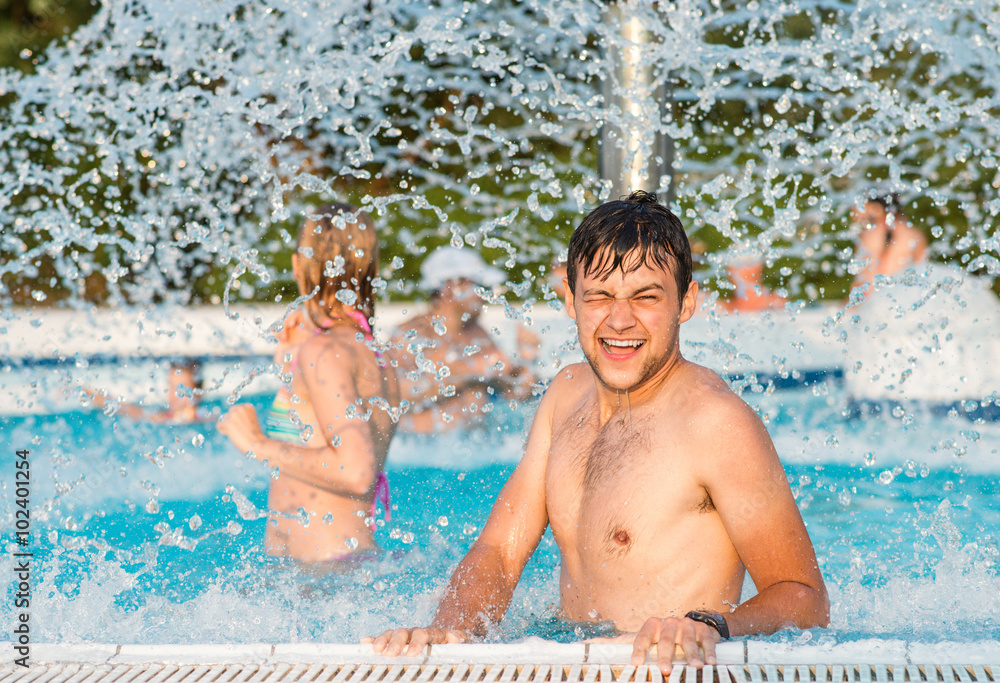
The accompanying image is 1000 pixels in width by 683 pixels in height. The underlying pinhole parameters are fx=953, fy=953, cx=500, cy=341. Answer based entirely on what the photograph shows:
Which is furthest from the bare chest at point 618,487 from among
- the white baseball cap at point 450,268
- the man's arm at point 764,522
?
the white baseball cap at point 450,268

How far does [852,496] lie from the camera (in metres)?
5.44

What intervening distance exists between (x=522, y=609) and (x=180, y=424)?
454 centimetres

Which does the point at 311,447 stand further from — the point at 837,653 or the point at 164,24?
the point at 164,24

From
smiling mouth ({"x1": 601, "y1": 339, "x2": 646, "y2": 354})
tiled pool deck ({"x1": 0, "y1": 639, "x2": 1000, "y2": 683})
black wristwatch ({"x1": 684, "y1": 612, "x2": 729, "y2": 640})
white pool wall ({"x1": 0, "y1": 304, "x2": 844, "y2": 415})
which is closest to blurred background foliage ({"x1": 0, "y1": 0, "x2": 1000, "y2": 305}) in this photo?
white pool wall ({"x1": 0, "y1": 304, "x2": 844, "y2": 415})

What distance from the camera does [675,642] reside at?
5.95ft

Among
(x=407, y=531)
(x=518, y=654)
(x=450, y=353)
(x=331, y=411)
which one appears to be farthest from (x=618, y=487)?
(x=450, y=353)

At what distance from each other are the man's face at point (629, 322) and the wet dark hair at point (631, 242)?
0.07ft

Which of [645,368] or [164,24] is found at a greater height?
[164,24]

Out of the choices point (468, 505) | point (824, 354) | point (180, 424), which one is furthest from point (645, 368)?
point (824, 354)

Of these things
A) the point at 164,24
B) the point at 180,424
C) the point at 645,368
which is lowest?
the point at 180,424

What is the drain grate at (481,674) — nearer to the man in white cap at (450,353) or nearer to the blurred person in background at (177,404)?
the man in white cap at (450,353)

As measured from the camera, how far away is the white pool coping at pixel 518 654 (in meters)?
1.82

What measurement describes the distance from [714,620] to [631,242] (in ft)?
2.90

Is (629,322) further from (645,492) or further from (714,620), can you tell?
(714,620)
